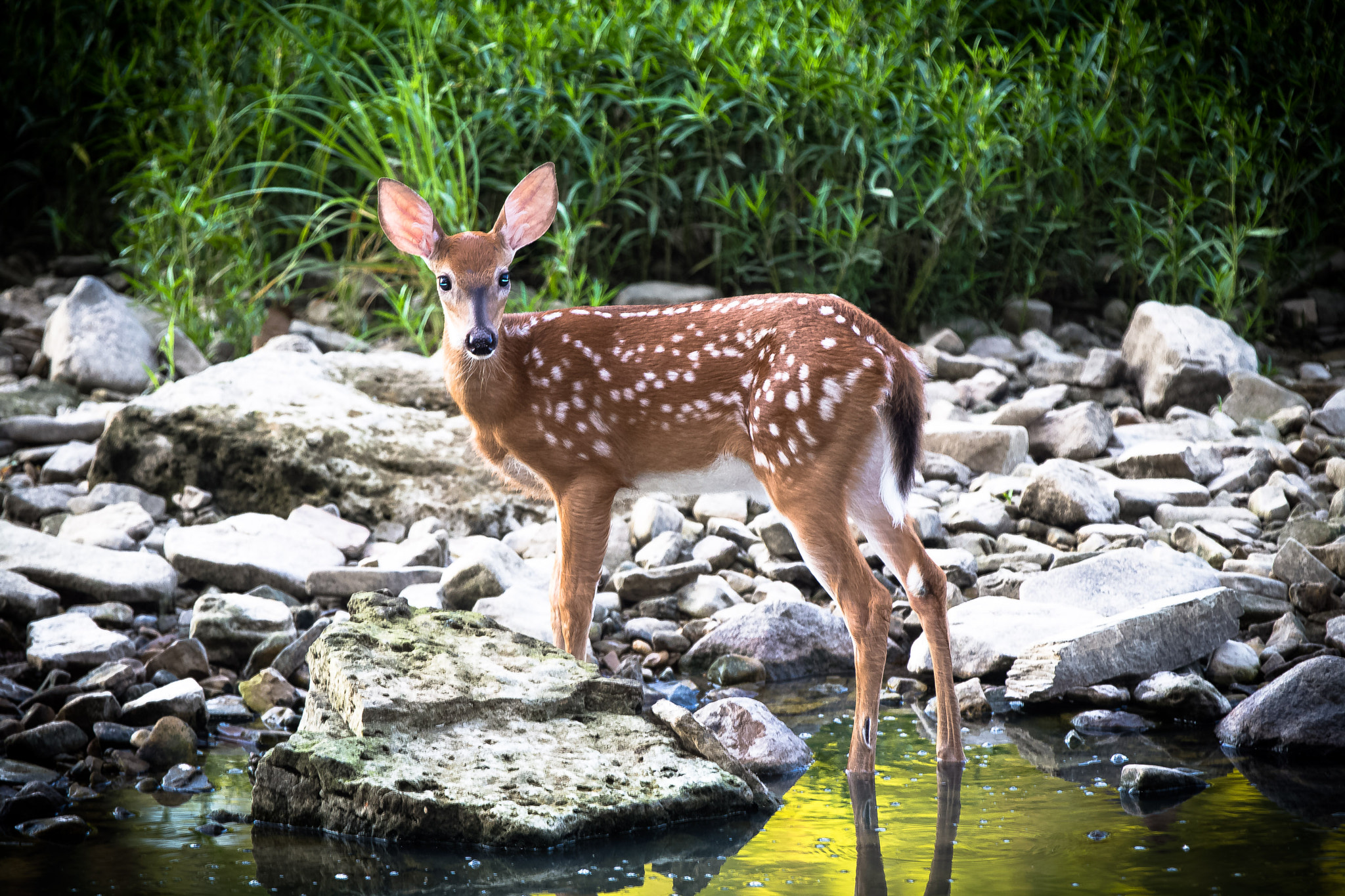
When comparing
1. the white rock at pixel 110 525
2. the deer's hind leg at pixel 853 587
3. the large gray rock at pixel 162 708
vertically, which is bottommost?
the white rock at pixel 110 525

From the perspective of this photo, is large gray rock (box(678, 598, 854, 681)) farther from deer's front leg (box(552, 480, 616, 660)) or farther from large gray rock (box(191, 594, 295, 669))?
large gray rock (box(191, 594, 295, 669))

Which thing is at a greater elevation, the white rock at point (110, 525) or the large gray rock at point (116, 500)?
the white rock at point (110, 525)

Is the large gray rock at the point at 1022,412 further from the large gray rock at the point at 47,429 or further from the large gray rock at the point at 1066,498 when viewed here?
the large gray rock at the point at 47,429

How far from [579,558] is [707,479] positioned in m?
0.48

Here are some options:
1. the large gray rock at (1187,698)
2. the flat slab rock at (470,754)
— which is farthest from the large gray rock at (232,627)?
the large gray rock at (1187,698)

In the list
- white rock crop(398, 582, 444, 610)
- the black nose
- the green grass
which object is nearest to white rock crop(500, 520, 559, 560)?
white rock crop(398, 582, 444, 610)

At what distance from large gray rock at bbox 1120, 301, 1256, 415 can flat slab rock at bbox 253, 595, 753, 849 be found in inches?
190

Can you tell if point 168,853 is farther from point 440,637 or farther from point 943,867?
point 943,867

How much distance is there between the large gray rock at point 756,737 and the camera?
3715 mm

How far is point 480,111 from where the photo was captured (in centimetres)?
771

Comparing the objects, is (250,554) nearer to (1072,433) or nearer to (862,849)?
(862,849)

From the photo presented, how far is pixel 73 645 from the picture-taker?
170 inches

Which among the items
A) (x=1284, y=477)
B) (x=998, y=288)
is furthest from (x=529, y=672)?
(x=998, y=288)

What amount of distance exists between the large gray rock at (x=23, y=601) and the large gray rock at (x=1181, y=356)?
5.73m
